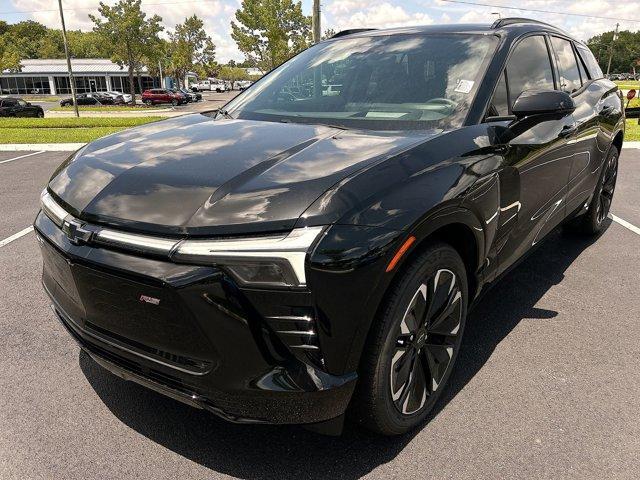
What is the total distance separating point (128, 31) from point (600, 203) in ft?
144

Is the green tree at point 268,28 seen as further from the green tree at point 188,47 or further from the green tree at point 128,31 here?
the green tree at point 188,47

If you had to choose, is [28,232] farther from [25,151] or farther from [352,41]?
[25,151]

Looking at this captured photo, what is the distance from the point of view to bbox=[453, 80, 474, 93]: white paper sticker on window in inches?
110

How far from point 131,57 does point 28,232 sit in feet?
141

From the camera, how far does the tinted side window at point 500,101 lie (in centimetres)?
280

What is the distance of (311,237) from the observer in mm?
1781

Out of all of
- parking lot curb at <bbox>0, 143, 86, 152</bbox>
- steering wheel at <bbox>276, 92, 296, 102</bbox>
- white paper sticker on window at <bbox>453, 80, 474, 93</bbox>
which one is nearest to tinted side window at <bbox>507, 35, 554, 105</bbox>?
white paper sticker on window at <bbox>453, 80, 474, 93</bbox>

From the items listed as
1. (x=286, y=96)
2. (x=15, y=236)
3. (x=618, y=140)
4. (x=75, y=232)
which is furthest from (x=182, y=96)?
(x=75, y=232)

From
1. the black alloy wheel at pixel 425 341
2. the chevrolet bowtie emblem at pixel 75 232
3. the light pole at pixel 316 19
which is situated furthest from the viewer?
the light pole at pixel 316 19

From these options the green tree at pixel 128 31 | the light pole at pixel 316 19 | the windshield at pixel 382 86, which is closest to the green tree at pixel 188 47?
the green tree at pixel 128 31

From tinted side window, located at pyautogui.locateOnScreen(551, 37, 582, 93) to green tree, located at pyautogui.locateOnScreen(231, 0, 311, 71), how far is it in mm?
29998

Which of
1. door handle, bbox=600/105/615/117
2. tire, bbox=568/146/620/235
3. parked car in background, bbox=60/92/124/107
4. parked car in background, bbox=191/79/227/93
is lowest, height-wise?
parked car in background, bbox=191/79/227/93

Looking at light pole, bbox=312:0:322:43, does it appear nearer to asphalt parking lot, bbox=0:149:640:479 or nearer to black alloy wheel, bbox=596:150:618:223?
black alloy wheel, bbox=596:150:618:223

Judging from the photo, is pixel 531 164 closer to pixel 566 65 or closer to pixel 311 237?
pixel 566 65
